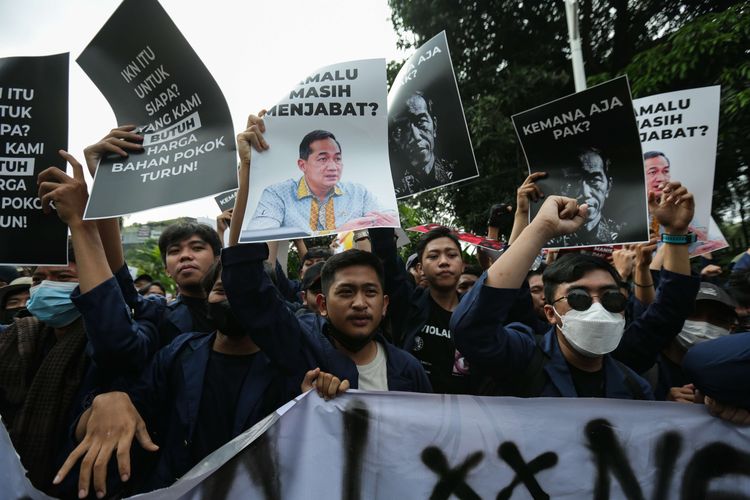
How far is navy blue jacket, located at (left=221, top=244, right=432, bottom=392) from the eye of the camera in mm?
2090

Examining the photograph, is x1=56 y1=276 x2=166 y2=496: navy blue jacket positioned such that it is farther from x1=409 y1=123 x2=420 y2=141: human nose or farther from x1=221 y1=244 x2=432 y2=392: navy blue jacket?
x1=409 y1=123 x2=420 y2=141: human nose

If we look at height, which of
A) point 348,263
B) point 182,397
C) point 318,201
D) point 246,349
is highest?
point 318,201

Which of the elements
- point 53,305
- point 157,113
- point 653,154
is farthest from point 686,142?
point 53,305

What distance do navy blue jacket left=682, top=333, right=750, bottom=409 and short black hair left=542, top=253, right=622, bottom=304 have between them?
0.53 m

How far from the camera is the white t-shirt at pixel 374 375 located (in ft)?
7.56

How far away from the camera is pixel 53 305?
227cm

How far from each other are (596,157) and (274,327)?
170 centimetres

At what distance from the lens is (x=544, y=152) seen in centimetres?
282

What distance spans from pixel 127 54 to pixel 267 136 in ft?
2.20

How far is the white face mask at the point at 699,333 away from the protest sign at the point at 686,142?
1.74 ft

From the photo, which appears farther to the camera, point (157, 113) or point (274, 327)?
point (157, 113)

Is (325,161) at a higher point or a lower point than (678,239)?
higher

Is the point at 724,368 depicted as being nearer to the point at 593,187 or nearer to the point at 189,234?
the point at 593,187

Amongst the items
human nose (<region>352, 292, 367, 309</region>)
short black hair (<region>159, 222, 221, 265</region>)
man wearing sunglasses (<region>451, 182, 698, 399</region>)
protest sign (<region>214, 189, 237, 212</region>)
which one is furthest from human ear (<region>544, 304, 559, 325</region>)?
protest sign (<region>214, 189, 237, 212</region>)
